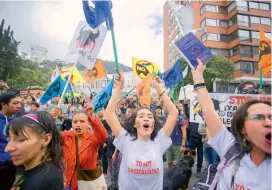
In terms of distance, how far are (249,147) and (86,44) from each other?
126 inches

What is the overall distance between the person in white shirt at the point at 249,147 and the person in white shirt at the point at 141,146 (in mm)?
799

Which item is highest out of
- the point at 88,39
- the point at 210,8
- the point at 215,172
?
the point at 210,8

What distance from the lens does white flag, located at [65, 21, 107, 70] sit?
3.97 m

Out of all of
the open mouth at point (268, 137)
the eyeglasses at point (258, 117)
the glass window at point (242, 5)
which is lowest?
the open mouth at point (268, 137)

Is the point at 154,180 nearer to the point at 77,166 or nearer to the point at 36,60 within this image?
the point at 77,166

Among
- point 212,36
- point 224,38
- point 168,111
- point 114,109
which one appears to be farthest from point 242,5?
point 114,109

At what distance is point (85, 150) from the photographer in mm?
2760

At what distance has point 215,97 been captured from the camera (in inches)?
131

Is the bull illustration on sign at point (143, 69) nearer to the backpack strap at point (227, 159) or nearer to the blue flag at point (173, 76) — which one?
the blue flag at point (173, 76)

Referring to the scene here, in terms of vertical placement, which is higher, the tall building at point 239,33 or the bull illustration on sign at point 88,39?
the tall building at point 239,33

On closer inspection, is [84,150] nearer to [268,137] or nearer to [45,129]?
[45,129]

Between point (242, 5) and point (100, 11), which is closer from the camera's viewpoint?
point (100, 11)

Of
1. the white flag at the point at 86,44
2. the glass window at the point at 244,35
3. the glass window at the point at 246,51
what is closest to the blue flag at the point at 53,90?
the white flag at the point at 86,44

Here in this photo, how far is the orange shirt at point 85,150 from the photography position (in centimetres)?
264
